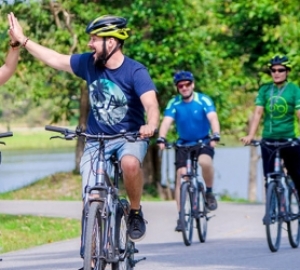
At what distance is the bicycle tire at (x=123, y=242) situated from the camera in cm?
853

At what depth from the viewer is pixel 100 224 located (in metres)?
8.19

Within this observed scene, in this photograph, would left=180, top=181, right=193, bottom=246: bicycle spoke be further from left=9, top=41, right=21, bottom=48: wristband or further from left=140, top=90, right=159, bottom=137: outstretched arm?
left=140, top=90, right=159, bottom=137: outstretched arm

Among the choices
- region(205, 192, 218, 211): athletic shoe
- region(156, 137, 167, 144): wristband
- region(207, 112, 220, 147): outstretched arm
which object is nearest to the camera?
region(156, 137, 167, 144): wristband

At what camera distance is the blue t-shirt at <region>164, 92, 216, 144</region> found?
46.3 ft

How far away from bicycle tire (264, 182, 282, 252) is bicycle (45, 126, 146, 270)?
3.94 m

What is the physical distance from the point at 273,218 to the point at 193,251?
0.89 metres

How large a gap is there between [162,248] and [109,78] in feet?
15.8

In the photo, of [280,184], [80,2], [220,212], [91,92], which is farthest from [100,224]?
[80,2]

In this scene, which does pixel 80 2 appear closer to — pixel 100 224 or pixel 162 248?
pixel 162 248

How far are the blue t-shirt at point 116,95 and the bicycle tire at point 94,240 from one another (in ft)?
2.23

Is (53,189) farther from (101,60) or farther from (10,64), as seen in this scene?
(101,60)

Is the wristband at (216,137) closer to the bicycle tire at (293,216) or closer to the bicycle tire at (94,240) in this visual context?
the bicycle tire at (293,216)

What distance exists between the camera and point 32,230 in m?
15.6

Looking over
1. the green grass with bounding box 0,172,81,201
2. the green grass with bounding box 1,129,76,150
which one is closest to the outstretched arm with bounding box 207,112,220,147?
the green grass with bounding box 0,172,81,201
